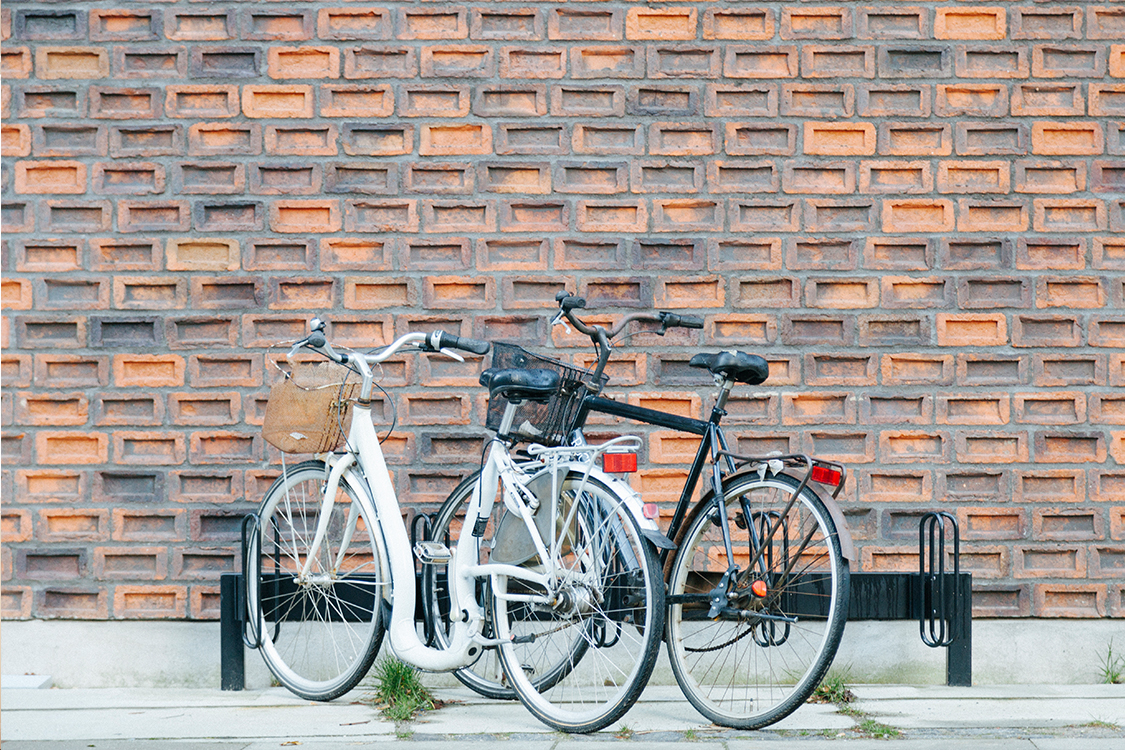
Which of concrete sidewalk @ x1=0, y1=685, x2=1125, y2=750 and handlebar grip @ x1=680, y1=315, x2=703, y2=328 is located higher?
handlebar grip @ x1=680, y1=315, x2=703, y2=328

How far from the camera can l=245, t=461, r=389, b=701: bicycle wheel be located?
404 cm

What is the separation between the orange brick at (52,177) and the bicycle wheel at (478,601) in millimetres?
2064

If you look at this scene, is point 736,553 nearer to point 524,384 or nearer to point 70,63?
point 524,384

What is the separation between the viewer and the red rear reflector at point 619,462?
346 centimetres

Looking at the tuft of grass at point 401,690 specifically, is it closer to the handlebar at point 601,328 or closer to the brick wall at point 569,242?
the brick wall at point 569,242

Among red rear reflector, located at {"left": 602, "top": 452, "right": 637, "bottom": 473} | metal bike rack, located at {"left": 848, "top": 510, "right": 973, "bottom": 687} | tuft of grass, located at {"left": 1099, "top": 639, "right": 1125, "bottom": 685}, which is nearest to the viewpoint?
red rear reflector, located at {"left": 602, "top": 452, "right": 637, "bottom": 473}

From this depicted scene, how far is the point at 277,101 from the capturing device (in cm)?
447

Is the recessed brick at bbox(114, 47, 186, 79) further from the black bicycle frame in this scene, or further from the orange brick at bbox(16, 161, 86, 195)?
the black bicycle frame

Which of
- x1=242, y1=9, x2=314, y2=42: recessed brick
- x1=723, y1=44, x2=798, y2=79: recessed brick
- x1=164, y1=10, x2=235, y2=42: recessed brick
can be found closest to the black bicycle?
x1=723, y1=44, x2=798, y2=79: recessed brick

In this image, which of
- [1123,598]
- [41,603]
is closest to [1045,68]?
[1123,598]

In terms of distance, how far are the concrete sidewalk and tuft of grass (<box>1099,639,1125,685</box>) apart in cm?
5

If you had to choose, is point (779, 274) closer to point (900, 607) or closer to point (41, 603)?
point (900, 607)

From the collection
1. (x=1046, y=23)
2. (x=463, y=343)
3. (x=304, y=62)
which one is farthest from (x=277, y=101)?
(x=1046, y=23)

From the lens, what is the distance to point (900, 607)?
420cm
